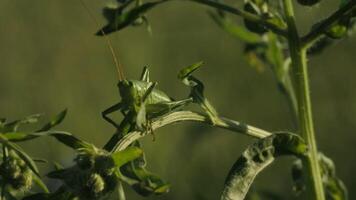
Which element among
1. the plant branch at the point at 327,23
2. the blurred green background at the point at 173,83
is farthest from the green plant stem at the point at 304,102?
the blurred green background at the point at 173,83

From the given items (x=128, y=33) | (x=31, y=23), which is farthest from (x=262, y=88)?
(x=31, y=23)

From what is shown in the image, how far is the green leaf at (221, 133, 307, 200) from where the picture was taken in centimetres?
218

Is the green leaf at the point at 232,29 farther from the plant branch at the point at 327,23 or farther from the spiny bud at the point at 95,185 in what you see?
the spiny bud at the point at 95,185

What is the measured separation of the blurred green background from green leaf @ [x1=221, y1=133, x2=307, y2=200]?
172cm

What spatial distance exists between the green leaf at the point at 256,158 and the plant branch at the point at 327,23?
10.5 inches

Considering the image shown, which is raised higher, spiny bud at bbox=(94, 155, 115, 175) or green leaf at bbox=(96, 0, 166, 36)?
green leaf at bbox=(96, 0, 166, 36)

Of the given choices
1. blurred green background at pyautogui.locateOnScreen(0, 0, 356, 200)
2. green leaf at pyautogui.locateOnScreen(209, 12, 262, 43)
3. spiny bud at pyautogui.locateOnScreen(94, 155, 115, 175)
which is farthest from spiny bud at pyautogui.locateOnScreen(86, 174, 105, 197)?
blurred green background at pyautogui.locateOnScreen(0, 0, 356, 200)

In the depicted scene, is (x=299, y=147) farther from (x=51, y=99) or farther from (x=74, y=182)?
(x=51, y=99)

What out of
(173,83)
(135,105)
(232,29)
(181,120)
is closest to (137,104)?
(135,105)

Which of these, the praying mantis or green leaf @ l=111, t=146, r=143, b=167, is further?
the praying mantis

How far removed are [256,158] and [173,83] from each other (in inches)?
129

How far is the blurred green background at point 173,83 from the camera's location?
4.51 meters

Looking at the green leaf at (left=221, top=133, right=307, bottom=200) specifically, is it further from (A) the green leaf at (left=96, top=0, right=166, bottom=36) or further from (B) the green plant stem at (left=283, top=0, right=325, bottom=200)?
(A) the green leaf at (left=96, top=0, right=166, bottom=36)

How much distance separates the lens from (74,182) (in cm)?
196
